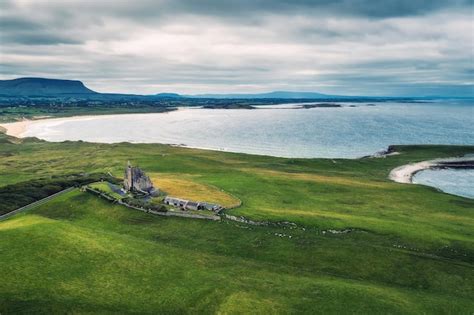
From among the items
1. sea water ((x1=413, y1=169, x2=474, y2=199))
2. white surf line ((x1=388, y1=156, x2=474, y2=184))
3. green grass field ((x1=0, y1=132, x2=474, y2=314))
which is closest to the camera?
green grass field ((x1=0, y1=132, x2=474, y2=314))

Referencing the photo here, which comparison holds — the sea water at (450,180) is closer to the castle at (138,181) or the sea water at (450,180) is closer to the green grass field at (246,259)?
the green grass field at (246,259)

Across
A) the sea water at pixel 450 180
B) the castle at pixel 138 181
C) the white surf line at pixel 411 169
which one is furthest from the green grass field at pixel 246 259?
the white surf line at pixel 411 169

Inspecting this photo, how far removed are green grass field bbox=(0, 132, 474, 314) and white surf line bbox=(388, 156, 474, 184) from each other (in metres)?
43.4

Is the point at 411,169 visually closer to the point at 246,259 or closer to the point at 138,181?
the point at 138,181

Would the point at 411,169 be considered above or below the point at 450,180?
above

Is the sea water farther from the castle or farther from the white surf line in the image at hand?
the castle

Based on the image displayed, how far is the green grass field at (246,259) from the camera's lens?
41250 millimetres

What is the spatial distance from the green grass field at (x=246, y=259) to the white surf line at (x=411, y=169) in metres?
43.4

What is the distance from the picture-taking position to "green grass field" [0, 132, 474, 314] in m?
41.2

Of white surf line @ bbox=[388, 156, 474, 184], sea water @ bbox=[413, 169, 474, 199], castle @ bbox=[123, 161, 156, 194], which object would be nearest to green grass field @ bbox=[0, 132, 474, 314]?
castle @ bbox=[123, 161, 156, 194]

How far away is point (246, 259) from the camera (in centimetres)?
5541

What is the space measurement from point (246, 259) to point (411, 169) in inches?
4743

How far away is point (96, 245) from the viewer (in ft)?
172

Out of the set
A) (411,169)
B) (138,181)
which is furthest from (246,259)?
(411,169)
